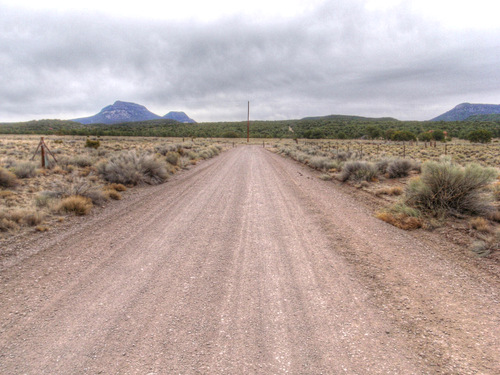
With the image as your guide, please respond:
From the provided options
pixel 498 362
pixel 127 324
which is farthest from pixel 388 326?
pixel 127 324

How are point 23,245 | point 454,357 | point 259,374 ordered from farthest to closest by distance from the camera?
point 23,245
point 454,357
point 259,374

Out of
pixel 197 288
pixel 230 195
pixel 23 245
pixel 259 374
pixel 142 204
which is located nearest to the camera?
pixel 259 374

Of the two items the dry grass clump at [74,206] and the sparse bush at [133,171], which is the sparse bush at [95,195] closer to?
the dry grass clump at [74,206]

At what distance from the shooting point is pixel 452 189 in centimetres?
747

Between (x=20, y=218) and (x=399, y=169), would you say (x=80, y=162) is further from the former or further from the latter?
(x=399, y=169)

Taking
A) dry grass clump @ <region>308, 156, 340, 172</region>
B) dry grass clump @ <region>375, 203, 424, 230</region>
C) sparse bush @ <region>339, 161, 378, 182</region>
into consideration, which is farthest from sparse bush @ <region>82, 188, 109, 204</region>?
dry grass clump @ <region>308, 156, 340, 172</region>

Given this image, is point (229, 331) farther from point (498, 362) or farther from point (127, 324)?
point (498, 362)

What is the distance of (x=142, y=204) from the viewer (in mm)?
8922

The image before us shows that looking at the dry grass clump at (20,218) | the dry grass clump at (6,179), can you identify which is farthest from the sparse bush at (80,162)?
the dry grass clump at (20,218)

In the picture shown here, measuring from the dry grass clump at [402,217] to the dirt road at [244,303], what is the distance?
402 millimetres

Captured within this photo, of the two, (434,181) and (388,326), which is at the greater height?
(434,181)

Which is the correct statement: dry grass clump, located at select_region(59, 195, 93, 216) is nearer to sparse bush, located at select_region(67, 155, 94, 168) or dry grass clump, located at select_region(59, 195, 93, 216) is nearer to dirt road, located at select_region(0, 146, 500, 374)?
dirt road, located at select_region(0, 146, 500, 374)

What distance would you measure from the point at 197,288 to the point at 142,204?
5.74 meters

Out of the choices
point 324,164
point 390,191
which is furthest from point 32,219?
point 324,164
